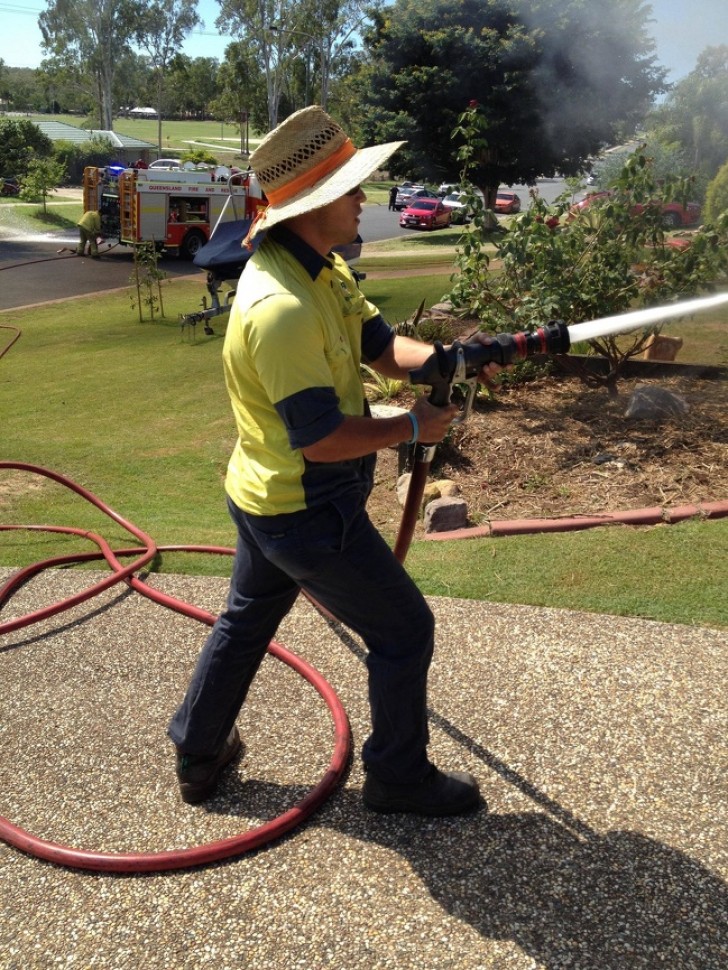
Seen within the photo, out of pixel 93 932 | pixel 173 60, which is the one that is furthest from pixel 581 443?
pixel 173 60

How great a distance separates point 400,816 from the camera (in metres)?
2.54

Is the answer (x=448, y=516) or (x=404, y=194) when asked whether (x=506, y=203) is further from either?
(x=448, y=516)

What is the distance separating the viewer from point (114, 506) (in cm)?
583

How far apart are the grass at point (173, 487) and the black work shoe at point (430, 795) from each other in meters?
1.35

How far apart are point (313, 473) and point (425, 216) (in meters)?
29.5

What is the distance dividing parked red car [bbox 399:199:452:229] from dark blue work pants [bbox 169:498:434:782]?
29.3m

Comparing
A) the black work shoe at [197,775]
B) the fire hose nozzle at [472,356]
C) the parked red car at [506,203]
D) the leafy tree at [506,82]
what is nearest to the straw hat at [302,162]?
the fire hose nozzle at [472,356]

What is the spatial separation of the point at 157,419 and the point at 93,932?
6448mm

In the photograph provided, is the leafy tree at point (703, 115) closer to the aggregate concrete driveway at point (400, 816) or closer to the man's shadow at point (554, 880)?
the aggregate concrete driveway at point (400, 816)

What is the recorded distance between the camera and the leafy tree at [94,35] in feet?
194

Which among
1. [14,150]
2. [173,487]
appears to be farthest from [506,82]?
[14,150]

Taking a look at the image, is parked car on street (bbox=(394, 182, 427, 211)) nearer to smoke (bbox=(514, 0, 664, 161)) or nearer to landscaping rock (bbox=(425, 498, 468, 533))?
smoke (bbox=(514, 0, 664, 161))

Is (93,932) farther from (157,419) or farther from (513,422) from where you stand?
(157,419)

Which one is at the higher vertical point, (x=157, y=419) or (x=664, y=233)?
(x=664, y=233)
